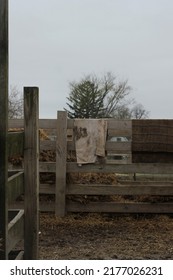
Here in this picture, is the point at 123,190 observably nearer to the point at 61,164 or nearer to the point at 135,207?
the point at 135,207

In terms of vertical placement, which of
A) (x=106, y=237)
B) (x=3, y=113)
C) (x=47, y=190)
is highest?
(x=3, y=113)

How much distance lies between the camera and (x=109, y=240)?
6.61m

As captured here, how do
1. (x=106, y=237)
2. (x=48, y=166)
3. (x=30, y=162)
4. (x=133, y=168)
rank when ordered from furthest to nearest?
(x=48, y=166), (x=133, y=168), (x=106, y=237), (x=30, y=162)

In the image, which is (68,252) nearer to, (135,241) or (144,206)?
(135,241)

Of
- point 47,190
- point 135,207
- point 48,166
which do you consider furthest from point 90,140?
point 135,207

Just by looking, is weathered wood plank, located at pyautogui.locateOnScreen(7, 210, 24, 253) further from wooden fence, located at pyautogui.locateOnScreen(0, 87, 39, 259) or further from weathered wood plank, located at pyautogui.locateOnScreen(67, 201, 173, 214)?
weathered wood plank, located at pyautogui.locateOnScreen(67, 201, 173, 214)

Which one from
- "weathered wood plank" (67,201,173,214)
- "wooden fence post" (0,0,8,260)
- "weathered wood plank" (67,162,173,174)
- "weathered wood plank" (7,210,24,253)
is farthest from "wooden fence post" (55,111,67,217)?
"wooden fence post" (0,0,8,260)

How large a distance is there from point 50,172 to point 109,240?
204 cm

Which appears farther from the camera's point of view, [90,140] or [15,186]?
[90,140]

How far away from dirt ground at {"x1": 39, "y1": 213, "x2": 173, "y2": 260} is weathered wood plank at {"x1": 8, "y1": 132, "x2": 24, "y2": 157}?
2.42 meters

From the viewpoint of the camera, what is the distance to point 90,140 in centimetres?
Result: 798

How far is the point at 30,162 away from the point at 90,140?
4.29 meters

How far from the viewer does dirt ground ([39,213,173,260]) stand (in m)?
5.80

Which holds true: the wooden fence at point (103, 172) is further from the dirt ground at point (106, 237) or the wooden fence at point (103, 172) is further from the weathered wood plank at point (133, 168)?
the dirt ground at point (106, 237)
